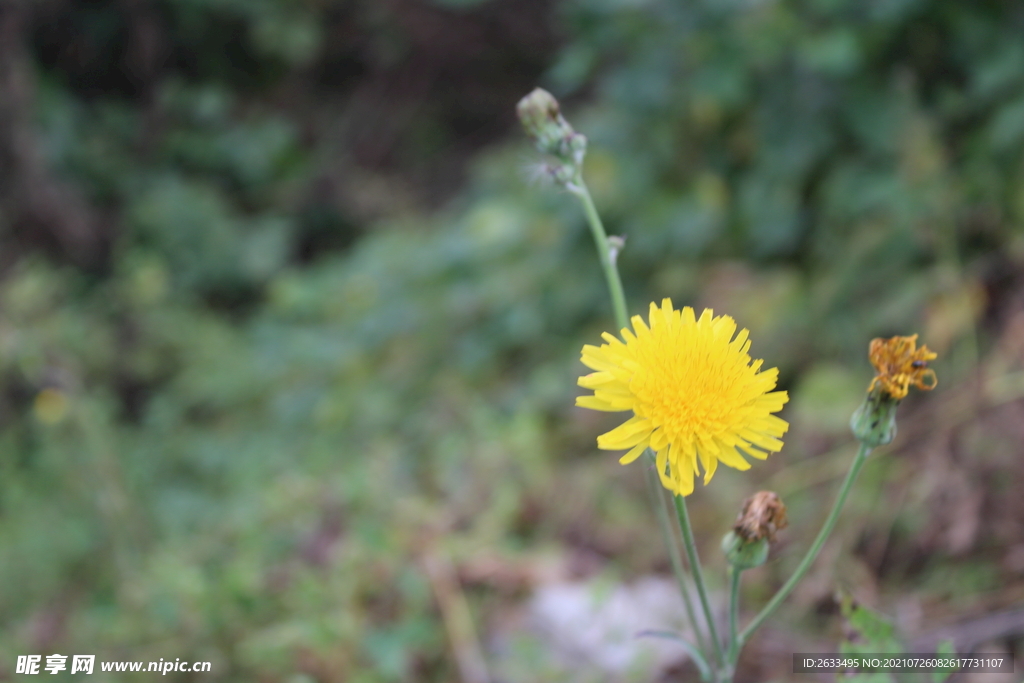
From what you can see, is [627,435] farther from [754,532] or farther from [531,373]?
[531,373]

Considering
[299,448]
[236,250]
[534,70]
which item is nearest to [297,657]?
[299,448]

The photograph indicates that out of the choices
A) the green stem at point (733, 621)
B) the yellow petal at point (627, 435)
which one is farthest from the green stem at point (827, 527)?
the yellow petal at point (627, 435)

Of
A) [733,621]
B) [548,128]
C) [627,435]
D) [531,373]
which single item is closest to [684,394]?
[627,435]

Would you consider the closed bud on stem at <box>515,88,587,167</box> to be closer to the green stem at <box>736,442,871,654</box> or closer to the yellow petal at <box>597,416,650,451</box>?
the yellow petal at <box>597,416,650,451</box>

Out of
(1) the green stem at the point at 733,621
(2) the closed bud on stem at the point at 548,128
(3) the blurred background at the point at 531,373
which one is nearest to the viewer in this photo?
(1) the green stem at the point at 733,621

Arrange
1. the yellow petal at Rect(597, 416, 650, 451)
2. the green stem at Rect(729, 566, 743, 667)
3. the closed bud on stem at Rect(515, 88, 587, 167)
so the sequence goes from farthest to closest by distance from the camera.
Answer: the closed bud on stem at Rect(515, 88, 587, 167)
the green stem at Rect(729, 566, 743, 667)
the yellow petal at Rect(597, 416, 650, 451)

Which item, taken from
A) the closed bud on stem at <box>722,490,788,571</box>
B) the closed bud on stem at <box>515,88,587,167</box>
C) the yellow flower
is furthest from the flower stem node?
Answer: the closed bud on stem at <box>515,88,587,167</box>

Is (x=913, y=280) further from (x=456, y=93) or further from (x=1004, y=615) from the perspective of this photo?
(x=456, y=93)

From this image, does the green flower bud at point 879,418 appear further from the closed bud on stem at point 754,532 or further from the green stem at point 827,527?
the closed bud on stem at point 754,532
